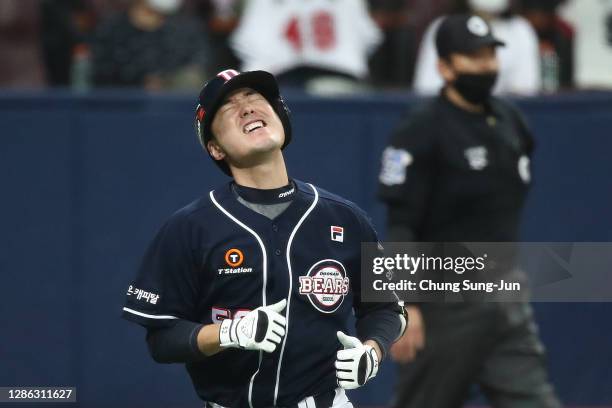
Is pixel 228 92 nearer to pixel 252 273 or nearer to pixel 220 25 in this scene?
pixel 252 273

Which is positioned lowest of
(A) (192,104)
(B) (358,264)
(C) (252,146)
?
(A) (192,104)

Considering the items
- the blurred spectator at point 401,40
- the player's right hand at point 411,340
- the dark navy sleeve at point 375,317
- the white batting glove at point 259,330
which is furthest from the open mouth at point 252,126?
the blurred spectator at point 401,40

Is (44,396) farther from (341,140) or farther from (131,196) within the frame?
(341,140)

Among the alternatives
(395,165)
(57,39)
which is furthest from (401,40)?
(395,165)

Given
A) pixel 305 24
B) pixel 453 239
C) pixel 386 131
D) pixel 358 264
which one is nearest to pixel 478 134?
pixel 453 239

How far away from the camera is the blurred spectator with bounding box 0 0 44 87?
26.9ft

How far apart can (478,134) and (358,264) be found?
1934mm

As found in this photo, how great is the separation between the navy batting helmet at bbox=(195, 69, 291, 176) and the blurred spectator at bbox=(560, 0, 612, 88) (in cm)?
467

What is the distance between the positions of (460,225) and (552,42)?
3352 millimetres

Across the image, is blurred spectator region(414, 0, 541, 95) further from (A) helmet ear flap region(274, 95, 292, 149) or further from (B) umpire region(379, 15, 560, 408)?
(A) helmet ear flap region(274, 95, 292, 149)

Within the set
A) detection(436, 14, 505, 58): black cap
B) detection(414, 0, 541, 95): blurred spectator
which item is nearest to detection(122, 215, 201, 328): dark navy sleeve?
detection(436, 14, 505, 58): black cap

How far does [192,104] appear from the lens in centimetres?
725

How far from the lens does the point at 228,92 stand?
4051 mm

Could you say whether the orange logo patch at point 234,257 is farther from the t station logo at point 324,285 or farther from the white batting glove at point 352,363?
the white batting glove at point 352,363
